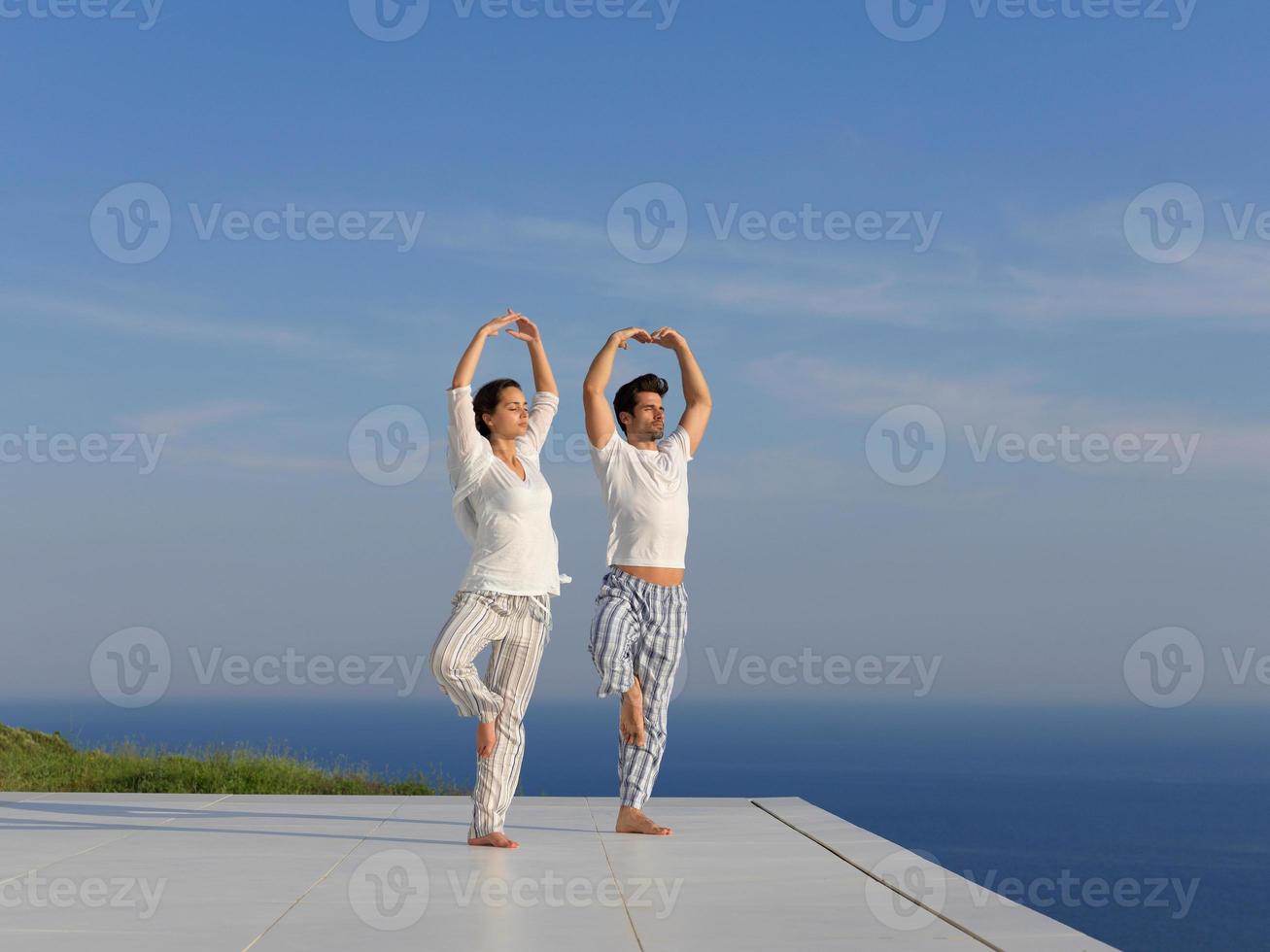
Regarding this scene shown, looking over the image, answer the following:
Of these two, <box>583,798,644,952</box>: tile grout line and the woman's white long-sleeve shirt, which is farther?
the woman's white long-sleeve shirt

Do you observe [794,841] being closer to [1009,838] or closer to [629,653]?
[629,653]

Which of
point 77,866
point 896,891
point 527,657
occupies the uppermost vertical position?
point 527,657

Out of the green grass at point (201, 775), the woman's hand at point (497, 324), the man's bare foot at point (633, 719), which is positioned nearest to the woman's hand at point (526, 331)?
the woman's hand at point (497, 324)

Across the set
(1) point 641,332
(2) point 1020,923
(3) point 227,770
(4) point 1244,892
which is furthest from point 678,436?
(4) point 1244,892

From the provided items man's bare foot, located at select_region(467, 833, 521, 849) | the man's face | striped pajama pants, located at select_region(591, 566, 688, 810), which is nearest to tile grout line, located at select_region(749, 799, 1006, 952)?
striped pajama pants, located at select_region(591, 566, 688, 810)

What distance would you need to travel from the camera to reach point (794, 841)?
22.6 ft

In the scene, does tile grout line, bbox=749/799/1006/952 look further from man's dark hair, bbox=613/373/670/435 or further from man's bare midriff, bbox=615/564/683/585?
man's dark hair, bbox=613/373/670/435

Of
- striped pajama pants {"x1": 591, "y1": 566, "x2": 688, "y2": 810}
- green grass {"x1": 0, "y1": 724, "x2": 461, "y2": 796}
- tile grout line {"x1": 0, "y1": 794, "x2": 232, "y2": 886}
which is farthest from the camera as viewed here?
green grass {"x1": 0, "y1": 724, "x2": 461, "y2": 796}

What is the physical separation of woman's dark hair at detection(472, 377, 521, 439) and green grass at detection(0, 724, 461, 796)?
4.49 metres

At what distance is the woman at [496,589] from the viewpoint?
6.43 metres

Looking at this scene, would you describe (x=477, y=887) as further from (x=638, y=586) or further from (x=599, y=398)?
(x=599, y=398)

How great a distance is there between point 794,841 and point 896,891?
159 centimetres

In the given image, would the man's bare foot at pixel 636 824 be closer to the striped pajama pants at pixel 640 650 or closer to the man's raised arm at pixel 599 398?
the striped pajama pants at pixel 640 650

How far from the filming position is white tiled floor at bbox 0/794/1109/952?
441cm
